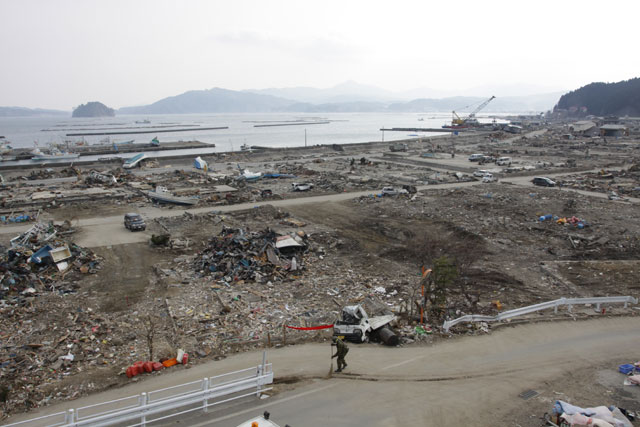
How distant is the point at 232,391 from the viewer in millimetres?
7840

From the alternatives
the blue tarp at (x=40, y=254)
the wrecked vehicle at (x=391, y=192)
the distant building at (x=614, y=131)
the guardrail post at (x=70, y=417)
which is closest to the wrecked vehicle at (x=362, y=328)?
the guardrail post at (x=70, y=417)

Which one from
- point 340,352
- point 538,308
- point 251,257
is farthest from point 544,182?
point 340,352

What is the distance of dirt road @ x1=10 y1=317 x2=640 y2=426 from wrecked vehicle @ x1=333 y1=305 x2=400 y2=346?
31 cm

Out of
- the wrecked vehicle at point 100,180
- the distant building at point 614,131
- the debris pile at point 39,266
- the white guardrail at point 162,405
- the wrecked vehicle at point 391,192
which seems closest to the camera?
the white guardrail at point 162,405

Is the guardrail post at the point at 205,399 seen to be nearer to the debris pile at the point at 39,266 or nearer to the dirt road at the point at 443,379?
the dirt road at the point at 443,379

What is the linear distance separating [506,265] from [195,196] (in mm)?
22697

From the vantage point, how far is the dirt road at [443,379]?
25.5 feet

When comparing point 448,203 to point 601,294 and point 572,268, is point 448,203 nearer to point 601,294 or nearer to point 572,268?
point 572,268

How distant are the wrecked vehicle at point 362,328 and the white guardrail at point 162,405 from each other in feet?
9.55

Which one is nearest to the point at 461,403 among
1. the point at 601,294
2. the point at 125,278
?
the point at 601,294

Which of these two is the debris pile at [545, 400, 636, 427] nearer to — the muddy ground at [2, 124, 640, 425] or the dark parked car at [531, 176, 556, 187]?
the muddy ground at [2, 124, 640, 425]

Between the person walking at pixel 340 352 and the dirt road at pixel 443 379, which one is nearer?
the dirt road at pixel 443 379

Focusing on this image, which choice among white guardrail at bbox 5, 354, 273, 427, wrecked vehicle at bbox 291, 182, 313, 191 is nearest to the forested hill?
wrecked vehicle at bbox 291, 182, 313, 191

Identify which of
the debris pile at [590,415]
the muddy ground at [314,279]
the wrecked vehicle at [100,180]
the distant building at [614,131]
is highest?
the distant building at [614,131]
